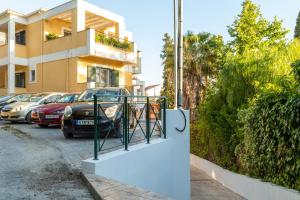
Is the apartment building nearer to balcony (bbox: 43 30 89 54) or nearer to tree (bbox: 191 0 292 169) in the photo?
balcony (bbox: 43 30 89 54)

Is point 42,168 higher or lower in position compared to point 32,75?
lower

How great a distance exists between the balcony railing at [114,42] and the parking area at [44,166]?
12561 millimetres

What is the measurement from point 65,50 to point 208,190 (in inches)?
583

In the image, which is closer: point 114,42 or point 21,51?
point 114,42

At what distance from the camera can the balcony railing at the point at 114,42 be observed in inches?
827

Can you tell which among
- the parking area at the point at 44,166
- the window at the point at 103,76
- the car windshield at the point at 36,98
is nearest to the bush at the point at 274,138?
the parking area at the point at 44,166

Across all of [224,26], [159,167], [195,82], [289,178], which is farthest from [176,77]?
[224,26]

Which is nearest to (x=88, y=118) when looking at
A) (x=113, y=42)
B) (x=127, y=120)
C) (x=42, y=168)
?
(x=127, y=120)

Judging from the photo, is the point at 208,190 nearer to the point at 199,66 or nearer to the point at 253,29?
the point at 199,66

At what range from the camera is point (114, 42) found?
2241 centimetres

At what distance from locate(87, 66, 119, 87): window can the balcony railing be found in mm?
1830

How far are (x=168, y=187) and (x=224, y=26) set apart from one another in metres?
15.1

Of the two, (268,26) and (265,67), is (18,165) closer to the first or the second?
(265,67)

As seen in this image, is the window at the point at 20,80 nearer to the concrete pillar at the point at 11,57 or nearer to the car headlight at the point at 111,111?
the concrete pillar at the point at 11,57
